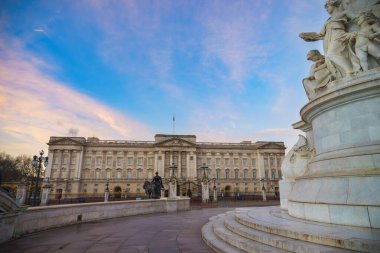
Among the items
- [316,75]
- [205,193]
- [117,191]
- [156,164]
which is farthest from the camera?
[156,164]

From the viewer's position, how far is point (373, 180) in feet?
14.4

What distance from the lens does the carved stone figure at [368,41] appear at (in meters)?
5.85

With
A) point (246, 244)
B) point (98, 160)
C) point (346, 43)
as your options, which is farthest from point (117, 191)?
point (346, 43)

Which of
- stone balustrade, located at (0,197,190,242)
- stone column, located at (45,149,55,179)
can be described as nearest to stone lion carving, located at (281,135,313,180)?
stone balustrade, located at (0,197,190,242)

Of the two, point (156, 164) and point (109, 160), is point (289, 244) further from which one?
point (109, 160)

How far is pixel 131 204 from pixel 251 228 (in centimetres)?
1034

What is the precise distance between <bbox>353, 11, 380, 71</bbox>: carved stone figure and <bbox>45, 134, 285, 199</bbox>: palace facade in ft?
201

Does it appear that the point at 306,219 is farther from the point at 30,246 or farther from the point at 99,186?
the point at 99,186

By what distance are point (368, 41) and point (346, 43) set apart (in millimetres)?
514

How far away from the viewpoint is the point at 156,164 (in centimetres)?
6988

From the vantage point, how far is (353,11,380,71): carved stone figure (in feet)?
19.2

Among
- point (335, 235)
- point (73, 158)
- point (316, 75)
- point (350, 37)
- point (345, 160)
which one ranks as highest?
point (73, 158)

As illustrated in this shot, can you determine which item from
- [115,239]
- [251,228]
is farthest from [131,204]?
[251,228]

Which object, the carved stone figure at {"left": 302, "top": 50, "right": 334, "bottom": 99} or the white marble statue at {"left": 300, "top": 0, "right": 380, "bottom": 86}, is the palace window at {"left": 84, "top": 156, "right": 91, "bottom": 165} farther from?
the white marble statue at {"left": 300, "top": 0, "right": 380, "bottom": 86}
